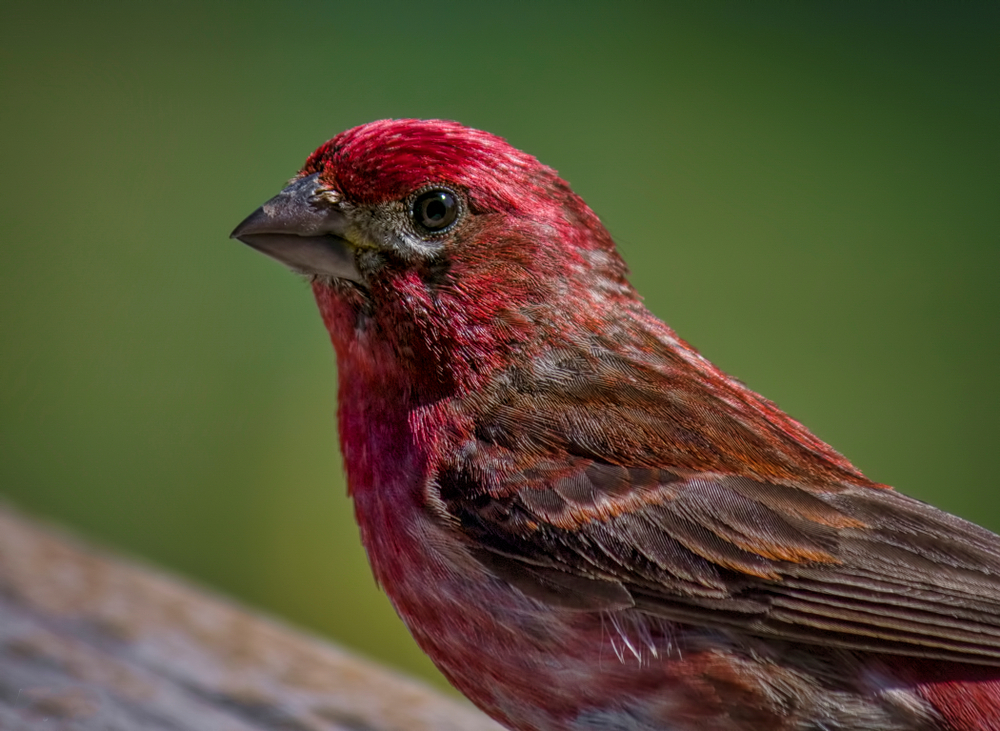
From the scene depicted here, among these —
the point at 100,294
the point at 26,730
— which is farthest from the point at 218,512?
the point at 26,730

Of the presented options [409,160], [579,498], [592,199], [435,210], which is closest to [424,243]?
[435,210]

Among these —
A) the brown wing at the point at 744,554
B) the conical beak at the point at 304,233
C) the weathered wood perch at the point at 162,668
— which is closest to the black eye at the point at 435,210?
the conical beak at the point at 304,233

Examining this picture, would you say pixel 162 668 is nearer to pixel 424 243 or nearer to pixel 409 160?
pixel 424 243

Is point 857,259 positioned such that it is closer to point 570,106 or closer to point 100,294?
point 570,106

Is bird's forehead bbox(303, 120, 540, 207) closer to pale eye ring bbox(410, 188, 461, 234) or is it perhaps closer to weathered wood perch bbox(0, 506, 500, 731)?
pale eye ring bbox(410, 188, 461, 234)

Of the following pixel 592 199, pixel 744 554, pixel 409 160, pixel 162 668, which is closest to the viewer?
pixel 744 554
